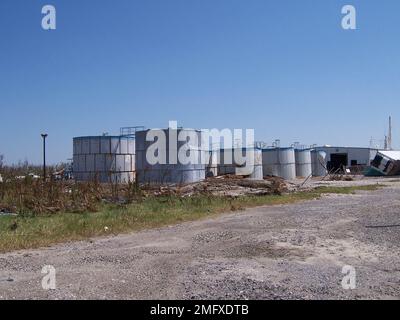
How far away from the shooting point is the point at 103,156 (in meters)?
37.8

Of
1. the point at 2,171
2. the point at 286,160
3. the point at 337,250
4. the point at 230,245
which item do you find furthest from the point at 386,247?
the point at 286,160

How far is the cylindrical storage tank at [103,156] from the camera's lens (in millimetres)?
37781

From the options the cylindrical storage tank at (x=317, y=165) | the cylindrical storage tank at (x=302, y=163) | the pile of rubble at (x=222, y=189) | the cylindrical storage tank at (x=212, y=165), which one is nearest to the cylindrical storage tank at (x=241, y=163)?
the cylindrical storage tank at (x=212, y=165)

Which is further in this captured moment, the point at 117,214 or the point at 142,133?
the point at 142,133

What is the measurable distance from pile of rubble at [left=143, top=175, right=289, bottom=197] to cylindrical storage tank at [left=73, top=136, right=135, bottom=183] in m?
8.56

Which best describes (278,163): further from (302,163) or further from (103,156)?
(103,156)

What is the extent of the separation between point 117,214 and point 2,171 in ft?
39.3

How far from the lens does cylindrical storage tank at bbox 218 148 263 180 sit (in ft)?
146

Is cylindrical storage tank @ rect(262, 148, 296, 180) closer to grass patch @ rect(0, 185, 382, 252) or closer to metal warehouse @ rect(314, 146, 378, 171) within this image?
metal warehouse @ rect(314, 146, 378, 171)

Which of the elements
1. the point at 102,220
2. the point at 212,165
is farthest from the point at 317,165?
the point at 102,220

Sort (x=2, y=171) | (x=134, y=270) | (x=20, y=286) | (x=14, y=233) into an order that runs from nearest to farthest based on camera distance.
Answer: (x=20, y=286), (x=134, y=270), (x=14, y=233), (x=2, y=171)

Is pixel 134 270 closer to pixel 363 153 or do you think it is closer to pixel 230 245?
pixel 230 245

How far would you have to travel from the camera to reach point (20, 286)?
695cm

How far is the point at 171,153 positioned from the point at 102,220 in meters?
22.4
